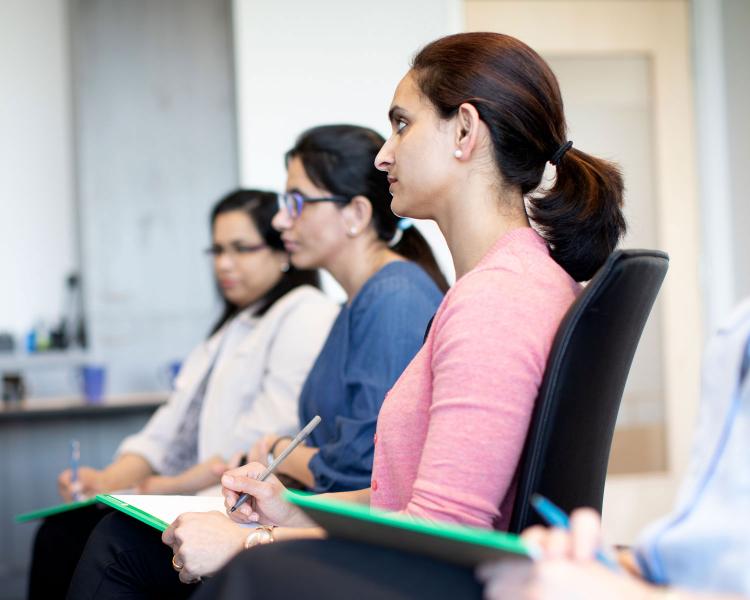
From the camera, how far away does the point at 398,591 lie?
0.84 meters

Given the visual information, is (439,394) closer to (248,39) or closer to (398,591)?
(398,591)

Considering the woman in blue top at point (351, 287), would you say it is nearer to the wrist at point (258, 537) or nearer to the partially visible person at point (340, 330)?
the partially visible person at point (340, 330)

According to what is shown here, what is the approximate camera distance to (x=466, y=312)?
1.17 metres

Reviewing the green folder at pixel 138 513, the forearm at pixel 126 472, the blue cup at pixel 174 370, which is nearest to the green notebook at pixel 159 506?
the green folder at pixel 138 513

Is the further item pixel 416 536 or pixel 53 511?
pixel 53 511

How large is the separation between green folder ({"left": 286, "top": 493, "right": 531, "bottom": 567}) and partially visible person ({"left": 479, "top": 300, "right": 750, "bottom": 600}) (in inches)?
0.9

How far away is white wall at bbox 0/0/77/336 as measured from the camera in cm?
400

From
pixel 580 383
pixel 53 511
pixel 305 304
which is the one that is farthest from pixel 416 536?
pixel 305 304

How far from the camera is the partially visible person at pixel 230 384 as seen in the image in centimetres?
209

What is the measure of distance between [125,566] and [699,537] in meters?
0.95

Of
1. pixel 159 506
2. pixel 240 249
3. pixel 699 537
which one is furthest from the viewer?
pixel 240 249

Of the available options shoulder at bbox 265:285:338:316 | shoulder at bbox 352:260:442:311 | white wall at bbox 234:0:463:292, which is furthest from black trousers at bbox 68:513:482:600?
white wall at bbox 234:0:463:292

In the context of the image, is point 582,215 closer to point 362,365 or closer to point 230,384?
point 362,365

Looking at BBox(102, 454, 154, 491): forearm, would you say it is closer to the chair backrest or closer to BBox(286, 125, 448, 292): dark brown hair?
BBox(286, 125, 448, 292): dark brown hair
